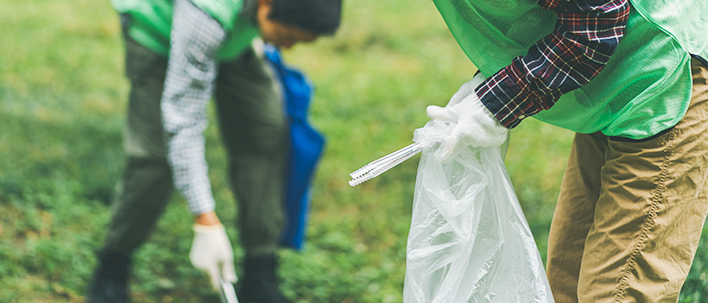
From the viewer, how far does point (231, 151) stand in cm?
279

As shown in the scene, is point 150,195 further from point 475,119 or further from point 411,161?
point 411,161

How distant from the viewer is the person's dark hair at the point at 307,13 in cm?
222

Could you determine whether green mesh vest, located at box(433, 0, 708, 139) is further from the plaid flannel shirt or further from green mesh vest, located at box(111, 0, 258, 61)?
green mesh vest, located at box(111, 0, 258, 61)

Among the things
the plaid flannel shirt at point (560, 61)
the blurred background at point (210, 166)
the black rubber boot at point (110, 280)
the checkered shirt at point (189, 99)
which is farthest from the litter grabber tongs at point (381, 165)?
the black rubber boot at point (110, 280)

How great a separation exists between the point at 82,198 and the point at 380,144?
6.08 feet

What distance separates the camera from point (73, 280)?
8.84ft

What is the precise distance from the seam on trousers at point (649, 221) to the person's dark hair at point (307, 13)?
1.26m

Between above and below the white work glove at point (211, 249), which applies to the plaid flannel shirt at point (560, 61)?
above

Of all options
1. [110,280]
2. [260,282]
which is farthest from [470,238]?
[110,280]

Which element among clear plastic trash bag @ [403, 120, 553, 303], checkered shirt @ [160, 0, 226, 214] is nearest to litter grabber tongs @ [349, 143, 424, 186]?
clear plastic trash bag @ [403, 120, 553, 303]

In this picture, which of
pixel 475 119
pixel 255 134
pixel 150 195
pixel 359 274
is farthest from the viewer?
pixel 359 274

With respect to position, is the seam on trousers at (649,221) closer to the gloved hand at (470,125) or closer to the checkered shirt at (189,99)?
the gloved hand at (470,125)

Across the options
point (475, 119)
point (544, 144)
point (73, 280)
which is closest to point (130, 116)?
point (73, 280)

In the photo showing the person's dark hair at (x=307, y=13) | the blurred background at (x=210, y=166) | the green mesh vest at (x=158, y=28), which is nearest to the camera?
the person's dark hair at (x=307, y=13)
